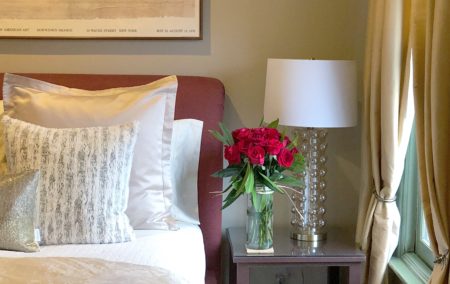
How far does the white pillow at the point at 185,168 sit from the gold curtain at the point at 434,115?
1.03 m

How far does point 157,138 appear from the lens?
7.58 feet

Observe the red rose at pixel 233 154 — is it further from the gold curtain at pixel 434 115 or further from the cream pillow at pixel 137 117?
the gold curtain at pixel 434 115

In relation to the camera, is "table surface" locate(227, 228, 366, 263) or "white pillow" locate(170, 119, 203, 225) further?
"white pillow" locate(170, 119, 203, 225)

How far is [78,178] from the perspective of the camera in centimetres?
206

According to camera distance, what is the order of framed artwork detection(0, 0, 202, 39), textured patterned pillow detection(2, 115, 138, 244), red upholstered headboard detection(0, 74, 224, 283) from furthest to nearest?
framed artwork detection(0, 0, 202, 39) < red upholstered headboard detection(0, 74, 224, 283) < textured patterned pillow detection(2, 115, 138, 244)

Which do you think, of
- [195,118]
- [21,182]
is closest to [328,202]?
[195,118]

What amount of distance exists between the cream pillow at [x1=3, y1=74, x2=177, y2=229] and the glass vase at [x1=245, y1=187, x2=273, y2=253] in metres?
0.34

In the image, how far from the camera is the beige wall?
2729mm

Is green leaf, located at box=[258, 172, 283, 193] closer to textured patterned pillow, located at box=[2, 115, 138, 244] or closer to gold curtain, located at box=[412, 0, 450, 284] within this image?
textured patterned pillow, located at box=[2, 115, 138, 244]

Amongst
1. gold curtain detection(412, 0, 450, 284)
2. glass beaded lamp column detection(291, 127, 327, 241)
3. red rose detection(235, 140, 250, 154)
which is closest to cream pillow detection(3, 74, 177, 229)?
red rose detection(235, 140, 250, 154)

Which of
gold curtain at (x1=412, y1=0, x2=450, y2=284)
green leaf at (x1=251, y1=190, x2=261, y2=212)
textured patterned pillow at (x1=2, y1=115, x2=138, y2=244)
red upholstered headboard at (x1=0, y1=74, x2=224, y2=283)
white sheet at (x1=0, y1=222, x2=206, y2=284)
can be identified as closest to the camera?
gold curtain at (x1=412, y1=0, x2=450, y2=284)

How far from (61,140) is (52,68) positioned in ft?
2.56

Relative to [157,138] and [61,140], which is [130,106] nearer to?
[157,138]

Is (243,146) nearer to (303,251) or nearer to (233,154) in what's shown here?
(233,154)
